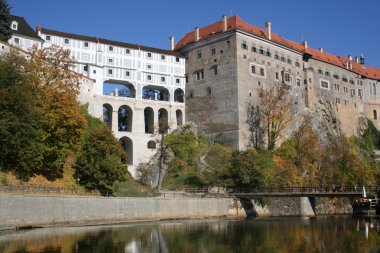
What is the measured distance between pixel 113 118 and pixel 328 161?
28296 mm

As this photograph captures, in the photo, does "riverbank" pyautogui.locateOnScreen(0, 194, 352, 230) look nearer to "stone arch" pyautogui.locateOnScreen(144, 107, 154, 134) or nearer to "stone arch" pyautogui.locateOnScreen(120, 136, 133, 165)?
"stone arch" pyautogui.locateOnScreen(120, 136, 133, 165)

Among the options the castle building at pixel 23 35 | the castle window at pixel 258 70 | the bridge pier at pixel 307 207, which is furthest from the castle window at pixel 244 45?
the castle building at pixel 23 35

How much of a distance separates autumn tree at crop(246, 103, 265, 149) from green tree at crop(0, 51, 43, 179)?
36.3m

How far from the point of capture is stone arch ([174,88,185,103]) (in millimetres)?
71938

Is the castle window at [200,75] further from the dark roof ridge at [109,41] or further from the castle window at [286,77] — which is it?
the castle window at [286,77]

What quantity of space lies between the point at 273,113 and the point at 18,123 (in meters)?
41.9

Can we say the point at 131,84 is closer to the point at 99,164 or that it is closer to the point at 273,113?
the point at 273,113

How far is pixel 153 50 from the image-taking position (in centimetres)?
6869

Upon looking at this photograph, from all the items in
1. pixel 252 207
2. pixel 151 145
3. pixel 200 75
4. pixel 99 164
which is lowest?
pixel 252 207

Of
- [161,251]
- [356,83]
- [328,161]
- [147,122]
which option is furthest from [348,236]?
[356,83]

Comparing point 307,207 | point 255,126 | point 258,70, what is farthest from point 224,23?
point 307,207

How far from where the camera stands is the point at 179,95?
237ft

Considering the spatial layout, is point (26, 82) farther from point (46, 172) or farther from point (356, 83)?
point (356, 83)

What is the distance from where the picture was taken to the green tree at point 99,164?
40.2 m
